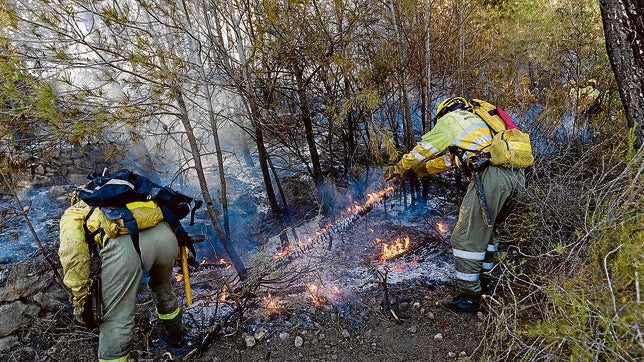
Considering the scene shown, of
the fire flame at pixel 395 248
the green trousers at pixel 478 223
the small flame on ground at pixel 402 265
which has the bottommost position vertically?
the fire flame at pixel 395 248

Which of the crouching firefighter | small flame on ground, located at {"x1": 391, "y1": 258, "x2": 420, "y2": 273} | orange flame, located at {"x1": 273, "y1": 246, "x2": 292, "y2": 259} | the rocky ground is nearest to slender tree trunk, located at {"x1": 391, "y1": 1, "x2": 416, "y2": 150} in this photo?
small flame on ground, located at {"x1": 391, "y1": 258, "x2": 420, "y2": 273}

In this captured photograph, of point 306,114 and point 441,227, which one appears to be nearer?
point 441,227

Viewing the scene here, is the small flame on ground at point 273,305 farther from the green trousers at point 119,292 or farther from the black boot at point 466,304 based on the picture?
the black boot at point 466,304

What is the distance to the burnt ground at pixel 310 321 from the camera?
2.96m

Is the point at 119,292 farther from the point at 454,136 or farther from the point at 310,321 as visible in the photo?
the point at 454,136

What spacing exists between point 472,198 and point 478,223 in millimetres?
244

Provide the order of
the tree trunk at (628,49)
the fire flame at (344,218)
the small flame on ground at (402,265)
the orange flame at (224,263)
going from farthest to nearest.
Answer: the fire flame at (344,218) < the orange flame at (224,263) < the small flame on ground at (402,265) < the tree trunk at (628,49)

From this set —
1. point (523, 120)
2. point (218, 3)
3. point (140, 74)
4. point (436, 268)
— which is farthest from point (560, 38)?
point (140, 74)

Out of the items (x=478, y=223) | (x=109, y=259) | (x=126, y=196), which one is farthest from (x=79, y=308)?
(x=478, y=223)

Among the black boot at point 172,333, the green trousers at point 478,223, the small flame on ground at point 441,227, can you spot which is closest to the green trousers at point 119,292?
the black boot at point 172,333

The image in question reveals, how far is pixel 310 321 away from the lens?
3.27m

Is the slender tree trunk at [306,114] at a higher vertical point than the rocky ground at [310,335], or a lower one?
higher

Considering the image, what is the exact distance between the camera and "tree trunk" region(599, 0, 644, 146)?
9.20ft

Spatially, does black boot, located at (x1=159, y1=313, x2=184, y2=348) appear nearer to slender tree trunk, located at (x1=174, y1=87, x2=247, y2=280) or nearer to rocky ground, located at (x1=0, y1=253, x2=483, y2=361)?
rocky ground, located at (x1=0, y1=253, x2=483, y2=361)
